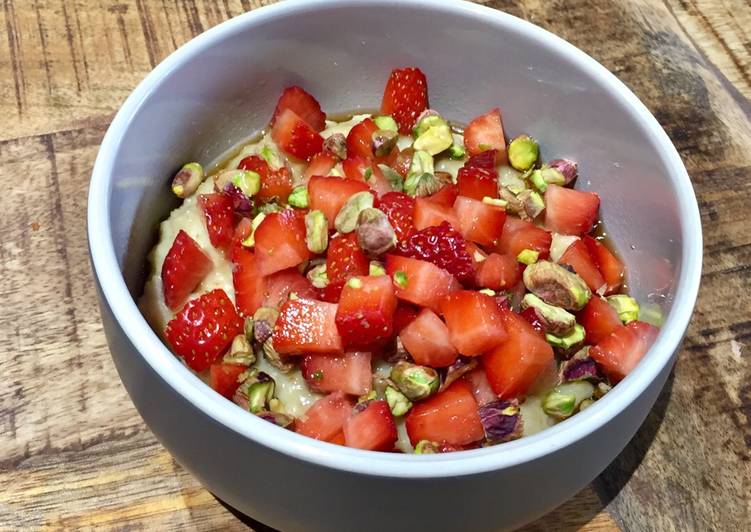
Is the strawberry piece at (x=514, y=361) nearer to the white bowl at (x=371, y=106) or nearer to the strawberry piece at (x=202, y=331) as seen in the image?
the white bowl at (x=371, y=106)

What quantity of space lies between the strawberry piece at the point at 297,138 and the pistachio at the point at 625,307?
1.18 ft

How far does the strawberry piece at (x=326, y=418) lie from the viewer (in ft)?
2.43

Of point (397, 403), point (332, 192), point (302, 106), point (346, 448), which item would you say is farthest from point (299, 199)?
point (346, 448)

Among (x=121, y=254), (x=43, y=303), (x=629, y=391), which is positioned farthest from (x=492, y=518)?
(x=43, y=303)

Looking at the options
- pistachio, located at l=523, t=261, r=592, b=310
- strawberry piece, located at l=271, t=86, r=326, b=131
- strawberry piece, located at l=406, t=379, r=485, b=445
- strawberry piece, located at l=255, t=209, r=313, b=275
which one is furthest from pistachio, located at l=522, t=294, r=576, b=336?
strawberry piece, located at l=271, t=86, r=326, b=131

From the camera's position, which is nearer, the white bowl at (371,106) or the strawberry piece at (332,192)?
the white bowl at (371,106)

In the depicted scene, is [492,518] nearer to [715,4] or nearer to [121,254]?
[121,254]

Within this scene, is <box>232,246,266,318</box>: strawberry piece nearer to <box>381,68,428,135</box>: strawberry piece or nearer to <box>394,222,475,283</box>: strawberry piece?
<box>394,222,475,283</box>: strawberry piece

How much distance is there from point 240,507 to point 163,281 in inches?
9.7

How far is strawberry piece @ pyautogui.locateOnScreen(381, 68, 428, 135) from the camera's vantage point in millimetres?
1040

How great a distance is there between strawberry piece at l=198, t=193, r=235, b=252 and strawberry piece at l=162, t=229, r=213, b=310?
0.03m

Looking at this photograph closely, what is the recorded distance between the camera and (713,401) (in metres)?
0.94

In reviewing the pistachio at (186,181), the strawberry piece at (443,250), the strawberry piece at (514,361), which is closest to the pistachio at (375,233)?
the strawberry piece at (443,250)

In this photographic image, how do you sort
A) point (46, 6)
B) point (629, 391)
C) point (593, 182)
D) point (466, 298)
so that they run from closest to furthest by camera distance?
point (629, 391), point (466, 298), point (593, 182), point (46, 6)
